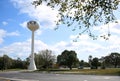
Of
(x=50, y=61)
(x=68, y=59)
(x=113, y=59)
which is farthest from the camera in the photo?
(x=113, y=59)

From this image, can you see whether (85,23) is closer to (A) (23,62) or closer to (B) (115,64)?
(A) (23,62)

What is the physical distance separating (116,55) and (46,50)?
4592 cm

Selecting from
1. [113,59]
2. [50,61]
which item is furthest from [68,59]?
[113,59]

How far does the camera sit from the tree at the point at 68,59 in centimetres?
12725

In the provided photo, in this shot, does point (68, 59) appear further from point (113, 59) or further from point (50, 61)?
point (113, 59)

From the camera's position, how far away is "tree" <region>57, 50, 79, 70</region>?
12725 cm

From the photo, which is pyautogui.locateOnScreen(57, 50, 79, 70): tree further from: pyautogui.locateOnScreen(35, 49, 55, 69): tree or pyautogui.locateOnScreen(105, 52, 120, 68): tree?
pyautogui.locateOnScreen(105, 52, 120, 68): tree

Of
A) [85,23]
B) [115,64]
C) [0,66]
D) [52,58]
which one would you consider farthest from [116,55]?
[85,23]

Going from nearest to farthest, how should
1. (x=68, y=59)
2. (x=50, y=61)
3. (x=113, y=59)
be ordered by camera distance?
(x=68, y=59) < (x=50, y=61) < (x=113, y=59)

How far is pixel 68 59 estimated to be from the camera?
424 ft

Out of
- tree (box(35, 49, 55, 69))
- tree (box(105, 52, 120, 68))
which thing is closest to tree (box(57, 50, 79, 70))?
tree (box(35, 49, 55, 69))

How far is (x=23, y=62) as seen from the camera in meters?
151

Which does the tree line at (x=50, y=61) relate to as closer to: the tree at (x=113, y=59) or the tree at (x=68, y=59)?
→ the tree at (x=68, y=59)

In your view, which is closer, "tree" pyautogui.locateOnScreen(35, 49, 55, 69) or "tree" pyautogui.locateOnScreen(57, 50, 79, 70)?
"tree" pyautogui.locateOnScreen(57, 50, 79, 70)
